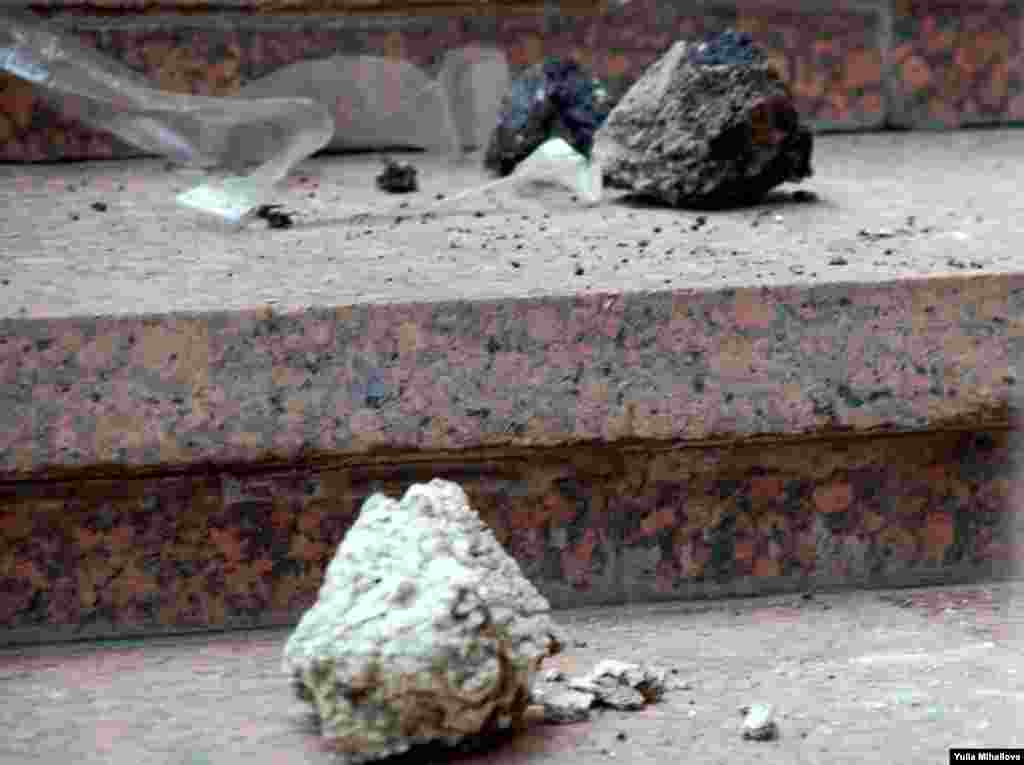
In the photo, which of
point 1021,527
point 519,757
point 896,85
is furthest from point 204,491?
point 896,85

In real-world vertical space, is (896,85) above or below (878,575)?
above

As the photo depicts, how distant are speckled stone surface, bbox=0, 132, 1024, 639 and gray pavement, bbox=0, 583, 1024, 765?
45 millimetres

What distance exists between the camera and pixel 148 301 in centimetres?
148

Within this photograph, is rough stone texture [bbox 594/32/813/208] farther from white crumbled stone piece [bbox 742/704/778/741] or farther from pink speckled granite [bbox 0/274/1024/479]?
white crumbled stone piece [bbox 742/704/778/741]

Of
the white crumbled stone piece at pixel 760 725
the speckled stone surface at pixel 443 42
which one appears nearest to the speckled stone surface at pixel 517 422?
the white crumbled stone piece at pixel 760 725

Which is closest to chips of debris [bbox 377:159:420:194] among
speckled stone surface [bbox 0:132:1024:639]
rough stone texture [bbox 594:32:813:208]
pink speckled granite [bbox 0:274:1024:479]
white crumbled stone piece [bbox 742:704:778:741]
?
rough stone texture [bbox 594:32:813:208]

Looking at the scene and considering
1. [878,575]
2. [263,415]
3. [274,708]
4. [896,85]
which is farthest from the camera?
[896,85]

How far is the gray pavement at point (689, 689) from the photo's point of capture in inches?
48.5

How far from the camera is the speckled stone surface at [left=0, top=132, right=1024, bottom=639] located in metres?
1.44

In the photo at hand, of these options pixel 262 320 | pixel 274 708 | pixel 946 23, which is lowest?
pixel 274 708

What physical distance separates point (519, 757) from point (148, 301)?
1.68ft

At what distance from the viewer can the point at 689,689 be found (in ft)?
4.40

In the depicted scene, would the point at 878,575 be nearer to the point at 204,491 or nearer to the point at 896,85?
the point at 204,491

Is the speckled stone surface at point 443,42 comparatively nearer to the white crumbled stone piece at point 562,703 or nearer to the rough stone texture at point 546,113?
the rough stone texture at point 546,113
